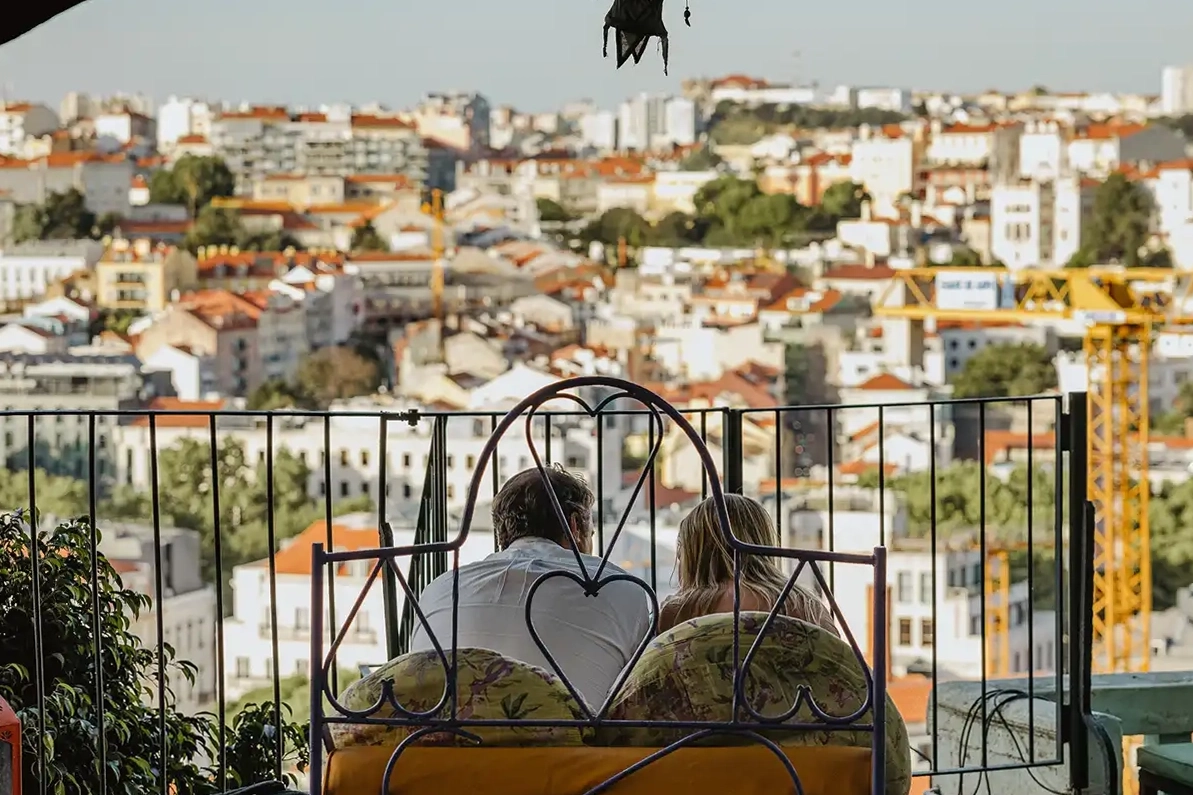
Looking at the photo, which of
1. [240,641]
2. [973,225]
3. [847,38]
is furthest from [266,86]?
[240,641]

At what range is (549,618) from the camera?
1.51 m

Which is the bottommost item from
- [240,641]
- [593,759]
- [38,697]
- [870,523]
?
[240,641]

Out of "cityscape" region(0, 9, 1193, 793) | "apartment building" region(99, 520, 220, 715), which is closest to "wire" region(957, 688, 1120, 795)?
"cityscape" region(0, 9, 1193, 793)

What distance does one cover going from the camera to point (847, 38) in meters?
57.8

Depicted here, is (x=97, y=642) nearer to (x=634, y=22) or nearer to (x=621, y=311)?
(x=634, y=22)

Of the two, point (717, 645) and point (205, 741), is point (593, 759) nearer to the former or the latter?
point (717, 645)

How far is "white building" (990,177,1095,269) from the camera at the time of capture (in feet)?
176

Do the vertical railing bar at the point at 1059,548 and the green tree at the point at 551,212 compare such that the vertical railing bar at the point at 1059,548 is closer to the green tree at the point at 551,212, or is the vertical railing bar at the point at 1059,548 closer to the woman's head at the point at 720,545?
the woman's head at the point at 720,545

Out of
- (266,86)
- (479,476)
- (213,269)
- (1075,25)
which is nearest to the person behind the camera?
(479,476)

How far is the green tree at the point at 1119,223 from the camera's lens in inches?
2024

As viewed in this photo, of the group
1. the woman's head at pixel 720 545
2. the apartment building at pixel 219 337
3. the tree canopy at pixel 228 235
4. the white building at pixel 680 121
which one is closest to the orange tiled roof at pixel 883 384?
the apartment building at pixel 219 337

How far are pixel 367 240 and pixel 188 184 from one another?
232 inches

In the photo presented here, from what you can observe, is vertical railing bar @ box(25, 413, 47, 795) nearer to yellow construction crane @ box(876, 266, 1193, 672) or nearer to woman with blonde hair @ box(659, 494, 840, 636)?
woman with blonde hair @ box(659, 494, 840, 636)

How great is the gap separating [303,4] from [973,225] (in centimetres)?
2204
